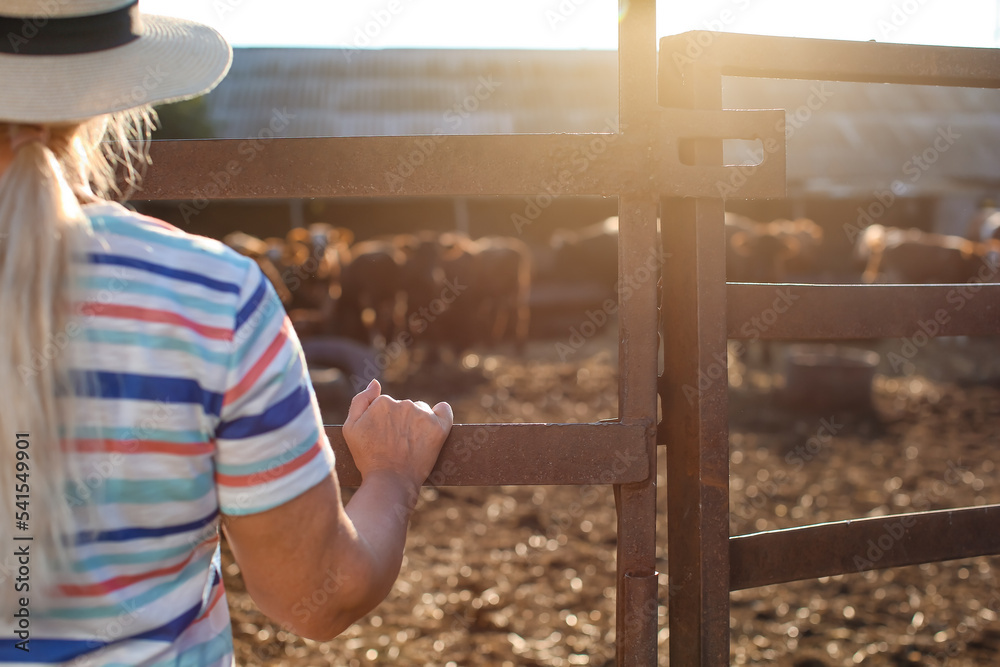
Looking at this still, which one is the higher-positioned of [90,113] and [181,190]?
[90,113]

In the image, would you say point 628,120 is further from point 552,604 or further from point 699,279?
point 552,604

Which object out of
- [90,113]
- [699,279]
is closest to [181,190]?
[90,113]

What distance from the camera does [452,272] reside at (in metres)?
11.8

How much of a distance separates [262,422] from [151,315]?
0.16m

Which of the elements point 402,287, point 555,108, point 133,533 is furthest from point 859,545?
point 555,108

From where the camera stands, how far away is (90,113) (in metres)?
0.85

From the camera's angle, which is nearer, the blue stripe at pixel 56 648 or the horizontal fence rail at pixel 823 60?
the blue stripe at pixel 56 648

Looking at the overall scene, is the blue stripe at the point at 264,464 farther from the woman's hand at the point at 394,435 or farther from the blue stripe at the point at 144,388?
the woman's hand at the point at 394,435

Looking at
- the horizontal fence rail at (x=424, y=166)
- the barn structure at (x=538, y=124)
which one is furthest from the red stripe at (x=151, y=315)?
the barn structure at (x=538, y=124)

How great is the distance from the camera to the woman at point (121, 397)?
793 millimetres

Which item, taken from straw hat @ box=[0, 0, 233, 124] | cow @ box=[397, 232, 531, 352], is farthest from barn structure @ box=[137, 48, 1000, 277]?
straw hat @ box=[0, 0, 233, 124]

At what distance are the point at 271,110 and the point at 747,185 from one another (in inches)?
815

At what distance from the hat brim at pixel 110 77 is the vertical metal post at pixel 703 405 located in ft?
3.13

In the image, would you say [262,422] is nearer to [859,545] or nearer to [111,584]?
[111,584]
